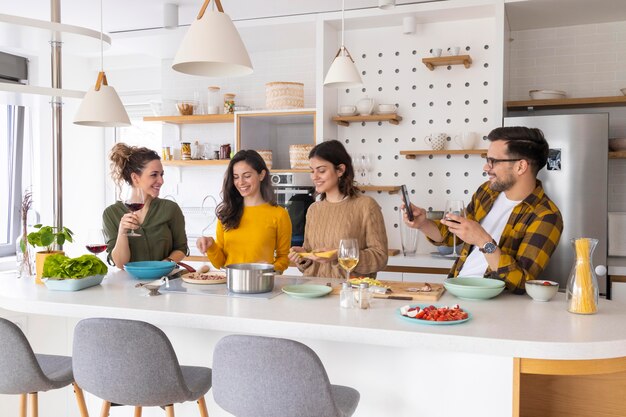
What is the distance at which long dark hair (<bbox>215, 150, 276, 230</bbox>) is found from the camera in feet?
10.5

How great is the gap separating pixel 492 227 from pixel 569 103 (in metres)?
2.35

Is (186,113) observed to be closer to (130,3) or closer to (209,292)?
(130,3)

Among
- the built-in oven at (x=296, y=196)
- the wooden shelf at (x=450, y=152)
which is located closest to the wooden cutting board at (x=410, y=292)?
the wooden shelf at (x=450, y=152)

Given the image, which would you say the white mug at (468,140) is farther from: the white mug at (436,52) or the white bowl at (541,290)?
the white bowl at (541,290)

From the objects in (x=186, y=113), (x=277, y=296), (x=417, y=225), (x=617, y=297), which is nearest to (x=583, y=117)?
(x=617, y=297)

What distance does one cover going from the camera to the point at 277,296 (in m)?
2.41

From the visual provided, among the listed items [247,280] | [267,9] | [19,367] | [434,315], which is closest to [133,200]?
[247,280]

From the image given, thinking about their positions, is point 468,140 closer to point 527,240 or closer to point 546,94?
point 546,94

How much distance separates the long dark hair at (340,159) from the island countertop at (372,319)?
3.07 feet

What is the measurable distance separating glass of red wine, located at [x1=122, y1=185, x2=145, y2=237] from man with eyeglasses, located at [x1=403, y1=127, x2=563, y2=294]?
1.24m

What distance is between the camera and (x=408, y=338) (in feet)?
6.13

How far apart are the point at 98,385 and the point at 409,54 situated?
3.72 m

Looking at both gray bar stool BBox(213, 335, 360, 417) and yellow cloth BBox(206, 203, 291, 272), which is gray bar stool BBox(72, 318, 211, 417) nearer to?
gray bar stool BBox(213, 335, 360, 417)

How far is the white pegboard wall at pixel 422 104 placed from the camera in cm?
472
